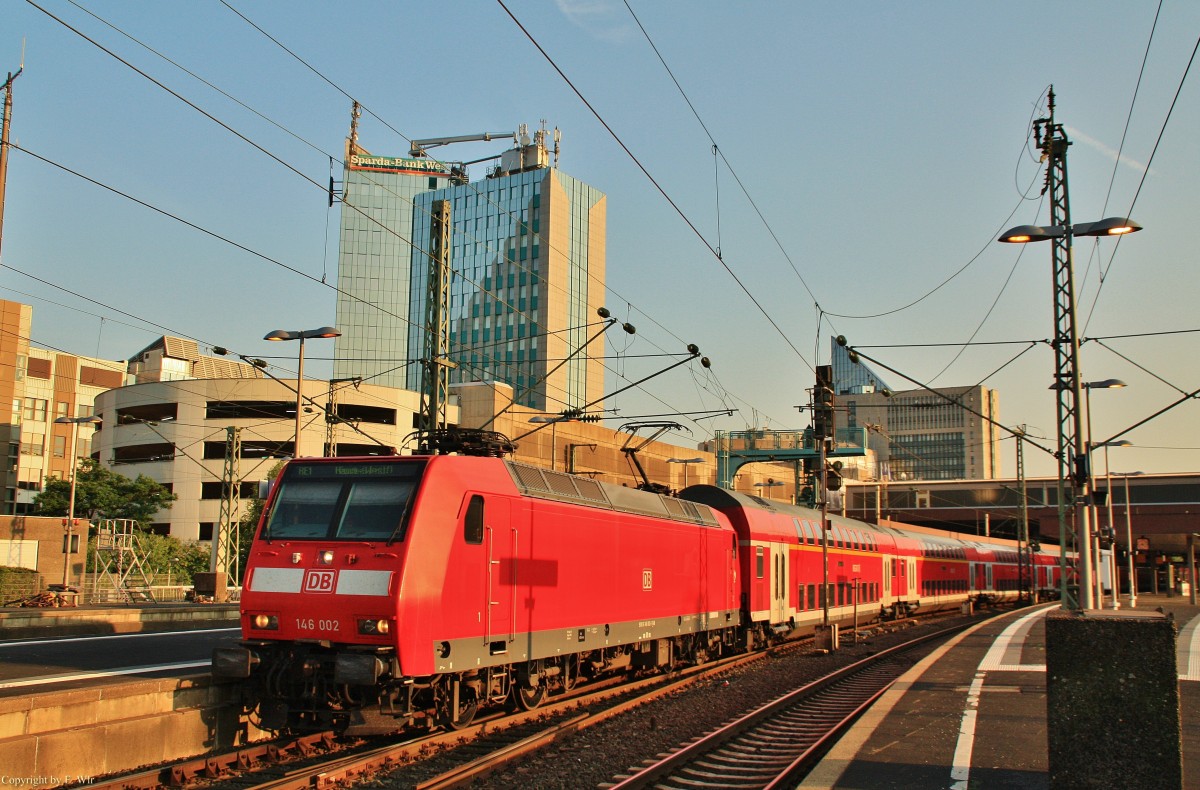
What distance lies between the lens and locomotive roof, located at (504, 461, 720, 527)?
45.8 feet

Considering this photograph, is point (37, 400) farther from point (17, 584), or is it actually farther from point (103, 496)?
point (17, 584)

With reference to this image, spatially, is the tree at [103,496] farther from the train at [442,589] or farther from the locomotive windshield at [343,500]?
the locomotive windshield at [343,500]

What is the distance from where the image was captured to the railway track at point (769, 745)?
10656 millimetres

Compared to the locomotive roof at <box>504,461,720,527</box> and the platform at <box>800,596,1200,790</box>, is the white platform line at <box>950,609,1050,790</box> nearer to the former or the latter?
the platform at <box>800,596,1200,790</box>

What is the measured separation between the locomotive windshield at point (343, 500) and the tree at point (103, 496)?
5786 cm

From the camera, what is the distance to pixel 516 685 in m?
14.1

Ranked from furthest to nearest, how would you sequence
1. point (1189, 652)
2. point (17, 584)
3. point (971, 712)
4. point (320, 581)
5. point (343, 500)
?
1. point (17, 584)
2. point (1189, 652)
3. point (971, 712)
4. point (343, 500)
5. point (320, 581)

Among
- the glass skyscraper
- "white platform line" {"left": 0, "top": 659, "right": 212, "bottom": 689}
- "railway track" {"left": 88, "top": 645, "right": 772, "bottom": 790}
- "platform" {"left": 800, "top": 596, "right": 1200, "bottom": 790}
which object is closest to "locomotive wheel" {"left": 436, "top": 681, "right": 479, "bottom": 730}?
"railway track" {"left": 88, "top": 645, "right": 772, "bottom": 790}

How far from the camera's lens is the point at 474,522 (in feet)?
40.8

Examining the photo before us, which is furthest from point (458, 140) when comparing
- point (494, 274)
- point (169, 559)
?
point (169, 559)

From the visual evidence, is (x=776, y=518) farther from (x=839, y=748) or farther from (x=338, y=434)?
(x=338, y=434)

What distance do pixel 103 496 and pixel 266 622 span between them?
199ft

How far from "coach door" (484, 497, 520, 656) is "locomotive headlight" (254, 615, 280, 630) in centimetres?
248

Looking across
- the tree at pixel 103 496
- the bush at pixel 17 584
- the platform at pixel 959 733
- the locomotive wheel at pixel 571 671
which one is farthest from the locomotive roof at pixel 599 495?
the tree at pixel 103 496
